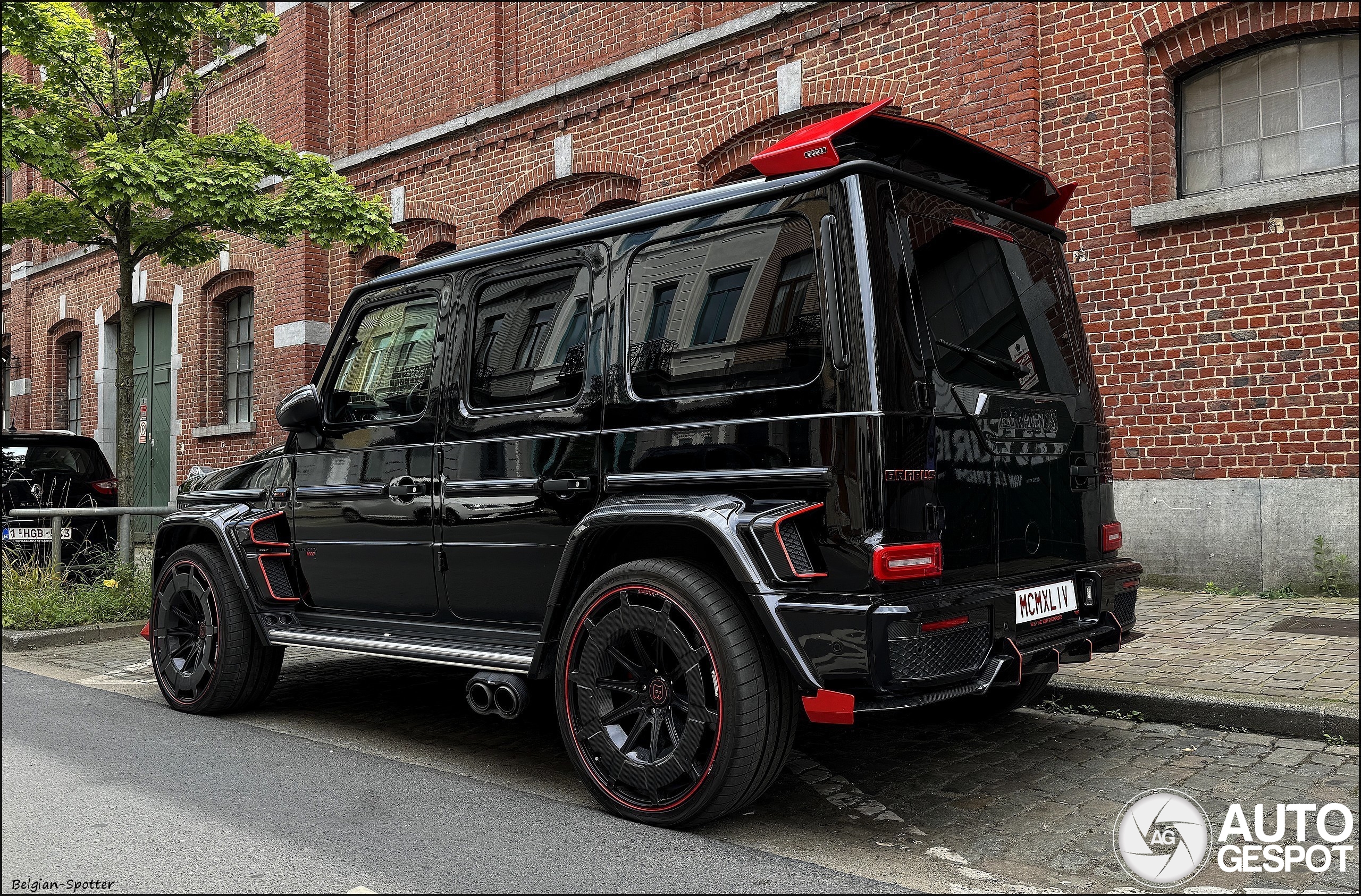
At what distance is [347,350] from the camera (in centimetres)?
535

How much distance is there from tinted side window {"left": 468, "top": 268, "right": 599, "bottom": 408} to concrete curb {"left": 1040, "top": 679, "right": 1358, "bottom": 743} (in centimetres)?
282

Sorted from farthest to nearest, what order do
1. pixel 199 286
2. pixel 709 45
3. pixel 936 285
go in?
pixel 199 286 < pixel 709 45 < pixel 936 285

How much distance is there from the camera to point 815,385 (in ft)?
11.8

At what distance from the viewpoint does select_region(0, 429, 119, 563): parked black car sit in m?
Result: 9.21

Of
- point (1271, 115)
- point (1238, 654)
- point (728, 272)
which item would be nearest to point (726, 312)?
point (728, 272)

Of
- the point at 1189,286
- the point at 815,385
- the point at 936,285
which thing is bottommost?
the point at 815,385

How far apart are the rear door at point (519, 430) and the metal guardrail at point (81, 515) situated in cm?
502

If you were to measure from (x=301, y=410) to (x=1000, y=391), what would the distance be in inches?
126

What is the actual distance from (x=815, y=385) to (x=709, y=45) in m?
8.60

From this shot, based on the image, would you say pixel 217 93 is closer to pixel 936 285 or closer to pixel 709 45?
pixel 709 45

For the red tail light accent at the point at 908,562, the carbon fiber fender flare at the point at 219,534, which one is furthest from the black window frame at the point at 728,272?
the carbon fiber fender flare at the point at 219,534

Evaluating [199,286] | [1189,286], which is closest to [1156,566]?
[1189,286]

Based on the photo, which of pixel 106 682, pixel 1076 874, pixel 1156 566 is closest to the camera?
pixel 1076 874

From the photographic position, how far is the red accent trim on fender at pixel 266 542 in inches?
211
